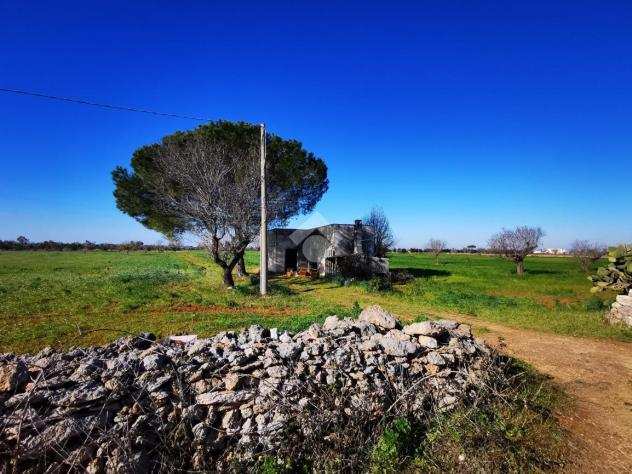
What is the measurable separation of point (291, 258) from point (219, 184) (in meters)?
12.1

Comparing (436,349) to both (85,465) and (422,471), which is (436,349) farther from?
(85,465)

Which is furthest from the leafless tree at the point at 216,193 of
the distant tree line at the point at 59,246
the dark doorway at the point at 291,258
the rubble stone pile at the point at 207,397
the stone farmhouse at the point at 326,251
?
the distant tree line at the point at 59,246

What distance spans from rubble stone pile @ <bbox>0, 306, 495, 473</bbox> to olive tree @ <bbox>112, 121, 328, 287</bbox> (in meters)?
11.0

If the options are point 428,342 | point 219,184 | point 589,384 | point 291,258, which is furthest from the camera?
point 291,258

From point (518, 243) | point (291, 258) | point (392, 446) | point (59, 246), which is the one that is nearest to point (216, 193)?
point (291, 258)

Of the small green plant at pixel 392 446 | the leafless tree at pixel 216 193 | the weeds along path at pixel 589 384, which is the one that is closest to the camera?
the small green plant at pixel 392 446

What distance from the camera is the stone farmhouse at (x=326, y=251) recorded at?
22828mm

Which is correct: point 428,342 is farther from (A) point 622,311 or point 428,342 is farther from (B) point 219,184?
(B) point 219,184

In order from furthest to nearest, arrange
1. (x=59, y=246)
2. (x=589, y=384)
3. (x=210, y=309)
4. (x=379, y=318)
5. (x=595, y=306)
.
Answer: (x=59, y=246) → (x=595, y=306) → (x=210, y=309) → (x=379, y=318) → (x=589, y=384)

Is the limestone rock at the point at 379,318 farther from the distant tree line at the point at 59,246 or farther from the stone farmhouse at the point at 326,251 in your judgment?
the distant tree line at the point at 59,246

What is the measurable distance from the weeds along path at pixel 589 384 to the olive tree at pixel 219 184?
11.4 metres

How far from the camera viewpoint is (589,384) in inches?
241

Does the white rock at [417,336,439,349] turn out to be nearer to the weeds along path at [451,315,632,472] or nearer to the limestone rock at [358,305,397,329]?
the limestone rock at [358,305,397,329]

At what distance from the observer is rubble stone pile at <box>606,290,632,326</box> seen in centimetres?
1050
